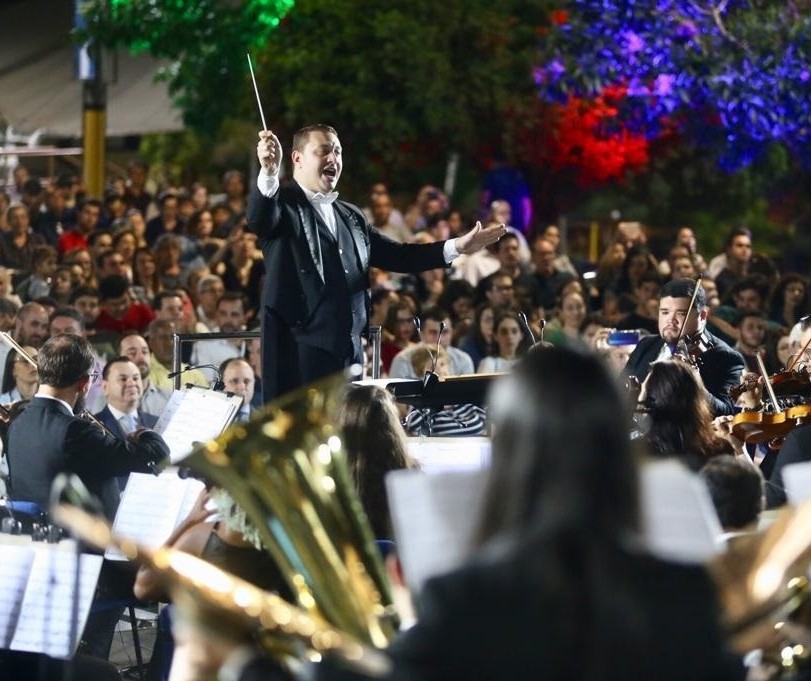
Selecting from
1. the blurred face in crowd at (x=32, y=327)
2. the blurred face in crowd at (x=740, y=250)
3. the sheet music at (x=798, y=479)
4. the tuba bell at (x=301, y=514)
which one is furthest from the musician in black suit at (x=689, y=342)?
the blurred face in crowd at (x=740, y=250)

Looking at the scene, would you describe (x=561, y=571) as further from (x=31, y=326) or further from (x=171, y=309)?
(x=171, y=309)

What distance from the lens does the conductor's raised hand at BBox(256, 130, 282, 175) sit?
22.7 feet

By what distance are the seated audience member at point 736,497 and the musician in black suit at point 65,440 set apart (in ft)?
9.08

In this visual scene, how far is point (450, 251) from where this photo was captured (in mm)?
7840

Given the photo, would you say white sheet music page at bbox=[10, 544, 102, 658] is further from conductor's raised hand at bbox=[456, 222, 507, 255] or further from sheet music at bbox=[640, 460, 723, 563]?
conductor's raised hand at bbox=[456, 222, 507, 255]

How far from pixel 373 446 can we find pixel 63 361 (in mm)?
1677

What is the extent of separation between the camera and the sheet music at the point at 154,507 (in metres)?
6.36

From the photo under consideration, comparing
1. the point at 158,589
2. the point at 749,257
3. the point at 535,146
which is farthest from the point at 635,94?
the point at 158,589

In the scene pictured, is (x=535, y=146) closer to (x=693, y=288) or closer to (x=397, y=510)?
(x=693, y=288)

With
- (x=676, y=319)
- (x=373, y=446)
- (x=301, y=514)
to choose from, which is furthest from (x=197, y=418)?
(x=301, y=514)

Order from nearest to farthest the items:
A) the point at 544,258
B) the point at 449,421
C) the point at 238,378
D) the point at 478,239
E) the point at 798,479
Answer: the point at 798,479 < the point at 478,239 < the point at 449,421 < the point at 238,378 < the point at 544,258

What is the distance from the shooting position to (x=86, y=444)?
22.5 feet

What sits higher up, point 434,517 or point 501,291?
point 434,517

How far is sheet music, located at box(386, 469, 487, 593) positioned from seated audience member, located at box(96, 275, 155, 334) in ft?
29.1
